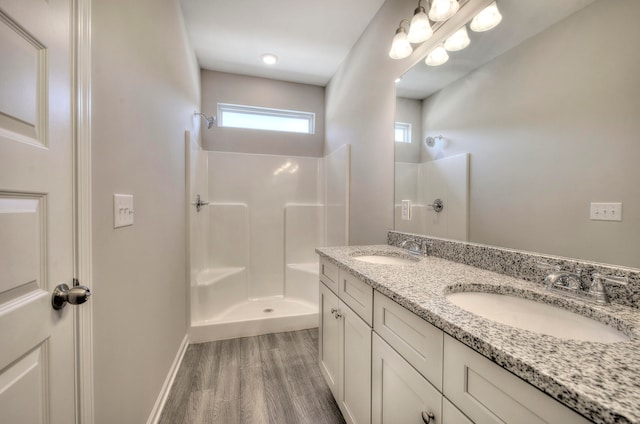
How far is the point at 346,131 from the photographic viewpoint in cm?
251

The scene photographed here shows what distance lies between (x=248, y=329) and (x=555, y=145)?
7.80ft

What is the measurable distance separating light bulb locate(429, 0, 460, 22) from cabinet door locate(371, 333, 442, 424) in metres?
1.49

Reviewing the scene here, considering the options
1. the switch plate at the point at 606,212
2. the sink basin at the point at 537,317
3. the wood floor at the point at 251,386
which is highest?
the switch plate at the point at 606,212

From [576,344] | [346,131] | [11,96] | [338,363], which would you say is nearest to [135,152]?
[11,96]

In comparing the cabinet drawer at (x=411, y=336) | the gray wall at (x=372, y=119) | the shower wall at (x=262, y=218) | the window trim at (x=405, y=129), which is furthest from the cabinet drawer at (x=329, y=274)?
the shower wall at (x=262, y=218)

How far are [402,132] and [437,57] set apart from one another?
1.46 ft

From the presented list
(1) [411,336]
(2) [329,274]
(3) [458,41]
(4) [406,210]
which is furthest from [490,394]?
(3) [458,41]

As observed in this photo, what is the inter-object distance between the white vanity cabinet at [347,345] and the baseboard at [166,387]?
35.9 inches

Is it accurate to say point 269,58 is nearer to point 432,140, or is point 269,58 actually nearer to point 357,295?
point 432,140

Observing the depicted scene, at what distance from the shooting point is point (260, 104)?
2.96 meters

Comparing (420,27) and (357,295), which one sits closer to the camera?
(357,295)

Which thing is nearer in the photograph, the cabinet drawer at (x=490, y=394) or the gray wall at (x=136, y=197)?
the cabinet drawer at (x=490, y=394)

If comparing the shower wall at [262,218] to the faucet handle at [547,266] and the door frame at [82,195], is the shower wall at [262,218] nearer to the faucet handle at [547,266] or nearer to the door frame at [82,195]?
the door frame at [82,195]

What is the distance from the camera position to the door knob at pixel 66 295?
63 centimetres
